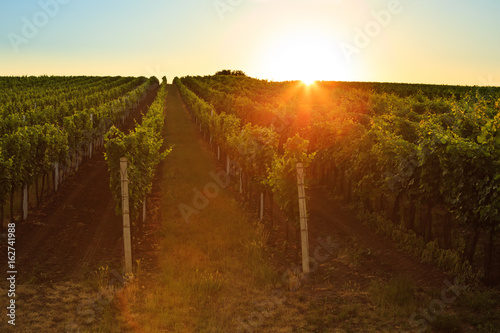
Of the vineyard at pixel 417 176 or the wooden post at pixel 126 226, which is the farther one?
the wooden post at pixel 126 226

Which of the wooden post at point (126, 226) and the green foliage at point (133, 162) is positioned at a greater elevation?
the green foliage at point (133, 162)

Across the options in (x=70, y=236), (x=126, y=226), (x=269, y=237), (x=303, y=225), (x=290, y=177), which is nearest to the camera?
(x=126, y=226)

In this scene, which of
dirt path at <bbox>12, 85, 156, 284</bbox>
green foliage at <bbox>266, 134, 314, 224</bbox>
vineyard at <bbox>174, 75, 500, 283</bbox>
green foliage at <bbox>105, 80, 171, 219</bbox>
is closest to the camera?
vineyard at <bbox>174, 75, 500, 283</bbox>

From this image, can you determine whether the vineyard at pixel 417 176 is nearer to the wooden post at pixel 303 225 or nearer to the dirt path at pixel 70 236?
the wooden post at pixel 303 225

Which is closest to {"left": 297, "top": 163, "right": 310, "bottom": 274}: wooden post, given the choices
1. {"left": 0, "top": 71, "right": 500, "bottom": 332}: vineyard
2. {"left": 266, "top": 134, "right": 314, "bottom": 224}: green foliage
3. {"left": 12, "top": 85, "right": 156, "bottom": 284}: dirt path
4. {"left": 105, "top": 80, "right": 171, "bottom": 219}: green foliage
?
{"left": 0, "top": 71, "right": 500, "bottom": 332}: vineyard

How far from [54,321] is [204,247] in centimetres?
616

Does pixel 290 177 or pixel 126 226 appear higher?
pixel 290 177

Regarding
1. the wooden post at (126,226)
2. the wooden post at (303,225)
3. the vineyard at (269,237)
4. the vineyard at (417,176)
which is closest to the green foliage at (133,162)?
the vineyard at (269,237)

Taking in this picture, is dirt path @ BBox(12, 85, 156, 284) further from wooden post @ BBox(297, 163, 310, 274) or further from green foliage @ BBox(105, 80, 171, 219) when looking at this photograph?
wooden post @ BBox(297, 163, 310, 274)

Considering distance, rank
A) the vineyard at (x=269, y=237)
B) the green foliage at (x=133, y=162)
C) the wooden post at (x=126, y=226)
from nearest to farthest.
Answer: the vineyard at (x=269, y=237)
the wooden post at (x=126, y=226)
the green foliage at (x=133, y=162)

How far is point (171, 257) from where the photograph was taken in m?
15.4

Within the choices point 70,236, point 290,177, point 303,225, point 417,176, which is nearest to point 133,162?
point 70,236

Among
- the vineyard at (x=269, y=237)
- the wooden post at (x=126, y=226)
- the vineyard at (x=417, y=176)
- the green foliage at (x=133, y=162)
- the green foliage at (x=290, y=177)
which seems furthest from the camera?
the green foliage at (x=133, y=162)

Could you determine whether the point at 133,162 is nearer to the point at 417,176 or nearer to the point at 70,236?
the point at 70,236
